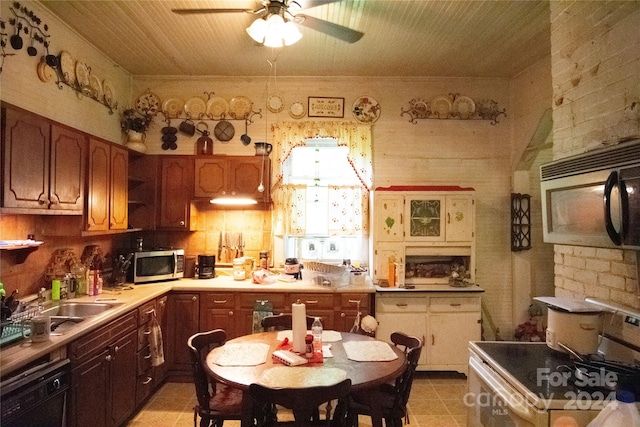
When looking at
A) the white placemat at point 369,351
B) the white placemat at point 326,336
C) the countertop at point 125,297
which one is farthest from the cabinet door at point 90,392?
the white placemat at point 369,351

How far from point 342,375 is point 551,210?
1.50 meters

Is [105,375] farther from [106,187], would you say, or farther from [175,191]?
[175,191]

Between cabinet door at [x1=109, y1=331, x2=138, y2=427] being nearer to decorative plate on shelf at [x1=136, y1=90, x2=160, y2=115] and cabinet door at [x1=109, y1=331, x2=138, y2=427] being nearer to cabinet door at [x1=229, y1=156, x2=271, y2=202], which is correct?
cabinet door at [x1=229, y1=156, x2=271, y2=202]

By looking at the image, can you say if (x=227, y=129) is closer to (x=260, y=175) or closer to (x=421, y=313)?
(x=260, y=175)

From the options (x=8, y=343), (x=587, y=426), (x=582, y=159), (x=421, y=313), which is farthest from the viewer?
(x=421, y=313)

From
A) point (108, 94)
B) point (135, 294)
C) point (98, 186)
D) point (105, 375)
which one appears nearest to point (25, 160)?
point (98, 186)

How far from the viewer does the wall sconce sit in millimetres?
4105

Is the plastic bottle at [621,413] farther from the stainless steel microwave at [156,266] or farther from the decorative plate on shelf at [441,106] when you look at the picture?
the stainless steel microwave at [156,266]

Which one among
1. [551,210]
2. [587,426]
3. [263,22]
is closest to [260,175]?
[263,22]

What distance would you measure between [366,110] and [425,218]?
57.0 inches

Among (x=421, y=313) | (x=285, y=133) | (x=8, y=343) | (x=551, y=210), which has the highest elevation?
(x=285, y=133)

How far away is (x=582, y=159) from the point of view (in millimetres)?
1787

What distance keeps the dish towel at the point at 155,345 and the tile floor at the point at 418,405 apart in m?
0.38

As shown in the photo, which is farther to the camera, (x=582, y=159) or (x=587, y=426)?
(x=582, y=159)
